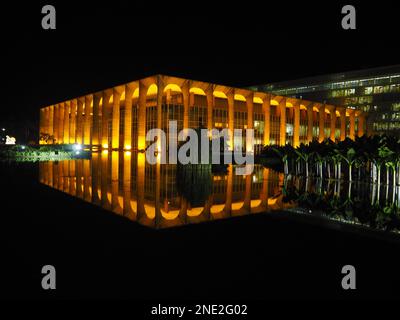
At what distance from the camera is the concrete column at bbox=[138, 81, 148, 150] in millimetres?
42375

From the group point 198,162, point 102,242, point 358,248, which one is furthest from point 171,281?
point 198,162

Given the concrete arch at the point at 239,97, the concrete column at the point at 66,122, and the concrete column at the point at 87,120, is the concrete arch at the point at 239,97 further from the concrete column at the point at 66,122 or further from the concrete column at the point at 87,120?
the concrete column at the point at 66,122

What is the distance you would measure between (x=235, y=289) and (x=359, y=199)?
8.62 metres

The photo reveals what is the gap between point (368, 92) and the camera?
68.1m

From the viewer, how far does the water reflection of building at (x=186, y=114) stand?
42.5 m

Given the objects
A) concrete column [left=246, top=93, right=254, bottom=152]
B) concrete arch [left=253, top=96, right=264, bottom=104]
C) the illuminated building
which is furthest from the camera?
the illuminated building

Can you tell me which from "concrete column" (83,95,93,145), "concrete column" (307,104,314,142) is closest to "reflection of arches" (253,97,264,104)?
"concrete column" (307,104,314,142)

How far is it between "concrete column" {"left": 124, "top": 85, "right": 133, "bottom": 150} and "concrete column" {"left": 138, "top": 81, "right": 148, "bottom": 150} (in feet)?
9.16

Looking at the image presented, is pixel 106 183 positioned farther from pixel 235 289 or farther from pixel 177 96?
pixel 177 96

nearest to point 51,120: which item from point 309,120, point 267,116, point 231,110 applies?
point 231,110

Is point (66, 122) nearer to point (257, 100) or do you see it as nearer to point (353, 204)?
point (257, 100)

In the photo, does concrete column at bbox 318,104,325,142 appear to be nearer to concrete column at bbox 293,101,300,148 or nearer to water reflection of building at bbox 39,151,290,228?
concrete column at bbox 293,101,300,148

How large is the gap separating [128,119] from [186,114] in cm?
868
